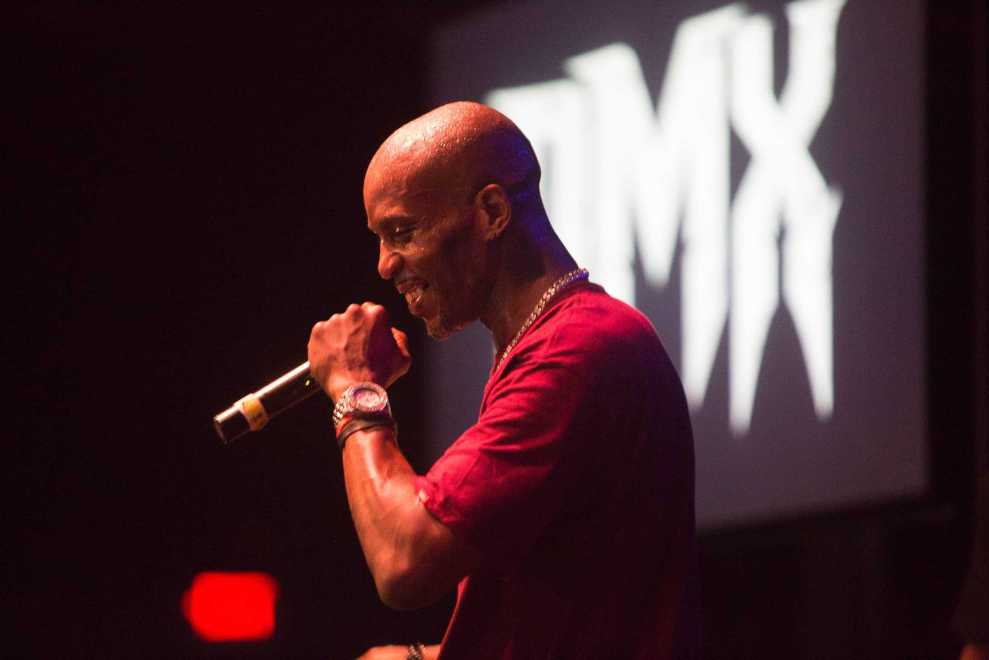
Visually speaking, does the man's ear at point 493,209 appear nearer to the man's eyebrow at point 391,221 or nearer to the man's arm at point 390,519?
the man's eyebrow at point 391,221

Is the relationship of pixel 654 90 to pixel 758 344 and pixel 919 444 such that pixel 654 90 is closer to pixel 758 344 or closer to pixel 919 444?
pixel 758 344

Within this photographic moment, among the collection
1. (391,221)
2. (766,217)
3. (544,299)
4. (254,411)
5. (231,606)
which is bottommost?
(231,606)

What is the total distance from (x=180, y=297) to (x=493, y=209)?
2.86 meters

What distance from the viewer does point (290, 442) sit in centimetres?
449

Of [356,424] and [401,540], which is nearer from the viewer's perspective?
[401,540]

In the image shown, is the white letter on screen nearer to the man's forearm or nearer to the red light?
the man's forearm

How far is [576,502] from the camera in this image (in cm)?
155

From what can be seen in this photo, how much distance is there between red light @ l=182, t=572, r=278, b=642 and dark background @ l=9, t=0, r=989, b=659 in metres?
0.04

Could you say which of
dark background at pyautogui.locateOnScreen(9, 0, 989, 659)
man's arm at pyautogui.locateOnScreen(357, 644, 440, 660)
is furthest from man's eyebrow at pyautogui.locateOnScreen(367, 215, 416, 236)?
dark background at pyautogui.locateOnScreen(9, 0, 989, 659)

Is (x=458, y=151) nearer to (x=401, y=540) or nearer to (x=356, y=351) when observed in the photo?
(x=356, y=351)

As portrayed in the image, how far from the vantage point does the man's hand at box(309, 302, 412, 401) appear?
1.75 metres

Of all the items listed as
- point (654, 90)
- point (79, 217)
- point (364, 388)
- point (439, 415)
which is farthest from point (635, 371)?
point (79, 217)

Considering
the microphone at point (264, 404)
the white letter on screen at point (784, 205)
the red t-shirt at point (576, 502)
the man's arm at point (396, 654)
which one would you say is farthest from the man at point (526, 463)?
the white letter on screen at point (784, 205)

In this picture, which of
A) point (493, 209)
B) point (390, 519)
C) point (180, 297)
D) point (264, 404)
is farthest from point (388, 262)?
point (180, 297)
